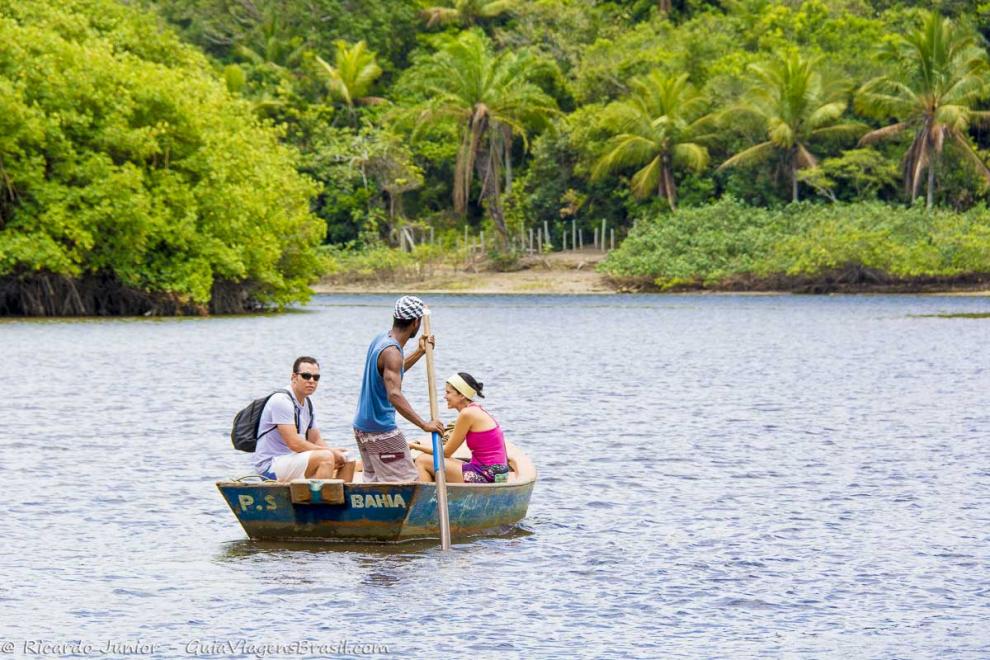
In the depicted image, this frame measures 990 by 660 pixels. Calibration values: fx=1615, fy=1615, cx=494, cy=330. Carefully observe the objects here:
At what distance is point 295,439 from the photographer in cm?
1541

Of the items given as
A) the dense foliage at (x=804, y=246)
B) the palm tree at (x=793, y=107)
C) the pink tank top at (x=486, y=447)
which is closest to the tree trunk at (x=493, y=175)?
the dense foliage at (x=804, y=246)

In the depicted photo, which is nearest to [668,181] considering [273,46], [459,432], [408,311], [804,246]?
[804,246]

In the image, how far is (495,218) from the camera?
270 ft

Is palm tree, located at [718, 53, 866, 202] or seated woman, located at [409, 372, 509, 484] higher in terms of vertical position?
palm tree, located at [718, 53, 866, 202]

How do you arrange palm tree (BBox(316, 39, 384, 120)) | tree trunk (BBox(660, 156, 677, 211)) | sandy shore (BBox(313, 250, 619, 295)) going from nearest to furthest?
tree trunk (BBox(660, 156, 677, 211)) < sandy shore (BBox(313, 250, 619, 295)) < palm tree (BBox(316, 39, 384, 120))

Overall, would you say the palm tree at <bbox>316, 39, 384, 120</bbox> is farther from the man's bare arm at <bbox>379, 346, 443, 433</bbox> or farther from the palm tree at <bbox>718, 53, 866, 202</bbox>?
the man's bare arm at <bbox>379, 346, 443, 433</bbox>

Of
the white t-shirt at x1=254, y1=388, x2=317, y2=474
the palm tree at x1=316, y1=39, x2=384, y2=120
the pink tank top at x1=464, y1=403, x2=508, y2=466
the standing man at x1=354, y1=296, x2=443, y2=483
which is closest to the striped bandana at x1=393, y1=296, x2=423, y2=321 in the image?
the standing man at x1=354, y1=296, x2=443, y2=483

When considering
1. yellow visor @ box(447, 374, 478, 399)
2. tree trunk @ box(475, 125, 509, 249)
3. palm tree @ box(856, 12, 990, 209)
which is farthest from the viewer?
tree trunk @ box(475, 125, 509, 249)

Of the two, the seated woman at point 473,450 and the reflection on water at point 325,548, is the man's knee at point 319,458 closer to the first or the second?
the reflection on water at point 325,548

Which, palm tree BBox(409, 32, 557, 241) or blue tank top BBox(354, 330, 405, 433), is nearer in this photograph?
blue tank top BBox(354, 330, 405, 433)

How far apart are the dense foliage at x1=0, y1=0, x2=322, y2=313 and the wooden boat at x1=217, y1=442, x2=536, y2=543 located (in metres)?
38.3

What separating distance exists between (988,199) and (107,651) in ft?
229

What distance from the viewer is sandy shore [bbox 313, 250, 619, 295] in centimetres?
8070

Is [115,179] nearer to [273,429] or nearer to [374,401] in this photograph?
[273,429]
